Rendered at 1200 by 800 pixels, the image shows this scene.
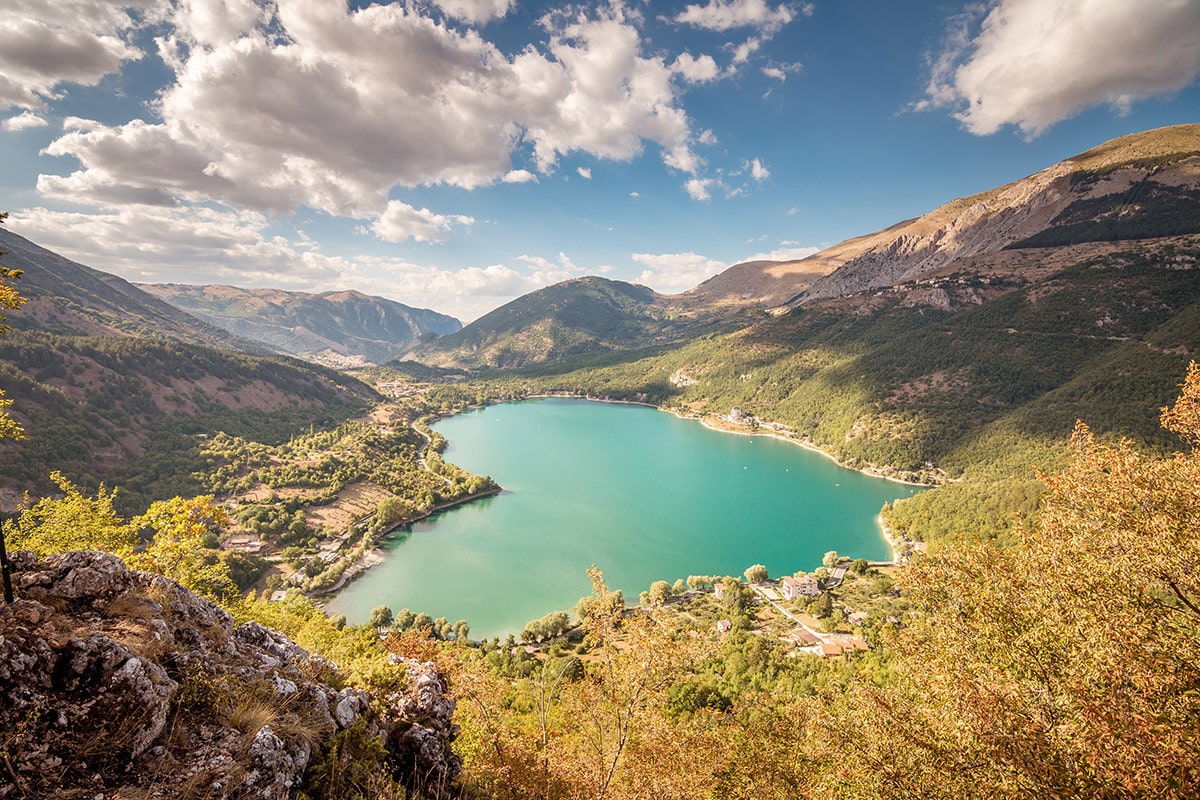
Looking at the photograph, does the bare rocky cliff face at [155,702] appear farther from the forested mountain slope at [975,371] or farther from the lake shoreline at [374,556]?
the forested mountain slope at [975,371]

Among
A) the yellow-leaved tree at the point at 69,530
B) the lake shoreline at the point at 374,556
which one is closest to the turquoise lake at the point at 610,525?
the lake shoreline at the point at 374,556

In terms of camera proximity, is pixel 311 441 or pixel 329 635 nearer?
pixel 329 635

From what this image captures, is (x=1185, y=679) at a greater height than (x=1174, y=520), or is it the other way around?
(x=1174, y=520)

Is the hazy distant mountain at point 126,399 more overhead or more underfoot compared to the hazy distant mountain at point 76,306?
more underfoot

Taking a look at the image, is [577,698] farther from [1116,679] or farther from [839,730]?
[1116,679]

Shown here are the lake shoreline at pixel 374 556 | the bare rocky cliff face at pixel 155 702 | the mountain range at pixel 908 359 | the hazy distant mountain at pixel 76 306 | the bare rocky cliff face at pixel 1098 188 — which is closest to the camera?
the bare rocky cliff face at pixel 155 702

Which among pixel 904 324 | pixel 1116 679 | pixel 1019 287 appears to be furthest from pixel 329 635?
pixel 1019 287

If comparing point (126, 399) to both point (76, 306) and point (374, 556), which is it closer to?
point (374, 556)

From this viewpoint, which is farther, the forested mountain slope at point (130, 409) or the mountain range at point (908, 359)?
the mountain range at point (908, 359)
